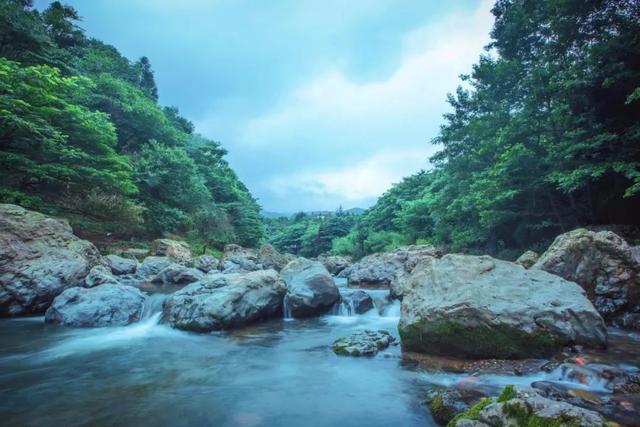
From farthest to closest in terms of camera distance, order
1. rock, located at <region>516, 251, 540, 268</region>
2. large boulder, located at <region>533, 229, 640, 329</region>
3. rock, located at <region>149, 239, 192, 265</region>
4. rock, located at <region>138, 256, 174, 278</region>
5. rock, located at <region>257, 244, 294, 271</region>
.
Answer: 1. rock, located at <region>257, 244, 294, 271</region>
2. rock, located at <region>149, 239, 192, 265</region>
3. rock, located at <region>138, 256, 174, 278</region>
4. rock, located at <region>516, 251, 540, 268</region>
5. large boulder, located at <region>533, 229, 640, 329</region>

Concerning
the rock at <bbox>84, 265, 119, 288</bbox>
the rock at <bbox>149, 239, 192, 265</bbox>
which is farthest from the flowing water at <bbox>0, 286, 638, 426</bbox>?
the rock at <bbox>149, 239, 192, 265</bbox>

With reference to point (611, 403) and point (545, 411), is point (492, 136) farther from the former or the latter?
point (545, 411)

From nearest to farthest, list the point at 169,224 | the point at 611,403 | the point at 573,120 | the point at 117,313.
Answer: the point at 611,403
the point at 117,313
the point at 573,120
the point at 169,224

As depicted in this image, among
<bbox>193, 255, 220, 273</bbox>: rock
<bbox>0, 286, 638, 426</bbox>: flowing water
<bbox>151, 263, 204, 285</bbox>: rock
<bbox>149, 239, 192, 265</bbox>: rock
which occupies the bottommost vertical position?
<bbox>0, 286, 638, 426</bbox>: flowing water

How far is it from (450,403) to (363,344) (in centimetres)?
262

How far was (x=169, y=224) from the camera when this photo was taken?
2420cm

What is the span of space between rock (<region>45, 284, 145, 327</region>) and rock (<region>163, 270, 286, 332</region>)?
952mm

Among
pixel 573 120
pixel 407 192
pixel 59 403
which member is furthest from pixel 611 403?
pixel 407 192

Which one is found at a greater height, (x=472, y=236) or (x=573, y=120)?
(x=573, y=120)

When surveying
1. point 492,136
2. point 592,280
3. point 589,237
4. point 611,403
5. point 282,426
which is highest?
point 492,136

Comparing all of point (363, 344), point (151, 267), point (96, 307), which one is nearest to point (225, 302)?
point (96, 307)

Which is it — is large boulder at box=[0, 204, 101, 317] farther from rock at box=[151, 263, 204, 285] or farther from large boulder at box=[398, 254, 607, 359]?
large boulder at box=[398, 254, 607, 359]

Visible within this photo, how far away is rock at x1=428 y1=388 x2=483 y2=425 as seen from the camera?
3.50 m

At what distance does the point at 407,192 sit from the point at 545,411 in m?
37.9
